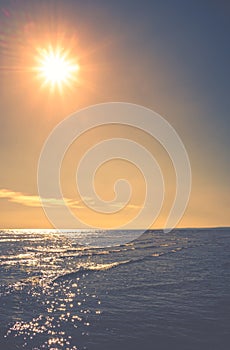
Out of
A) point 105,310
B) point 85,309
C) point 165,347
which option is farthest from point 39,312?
point 165,347

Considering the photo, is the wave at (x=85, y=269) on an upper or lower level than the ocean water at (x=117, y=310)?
upper

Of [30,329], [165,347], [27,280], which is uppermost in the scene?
[27,280]

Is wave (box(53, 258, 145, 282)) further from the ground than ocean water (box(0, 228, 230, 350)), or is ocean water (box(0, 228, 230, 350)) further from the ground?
wave (box(53, 258, 145, 282))

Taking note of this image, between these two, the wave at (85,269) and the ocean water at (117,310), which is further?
the wave at (85,269)

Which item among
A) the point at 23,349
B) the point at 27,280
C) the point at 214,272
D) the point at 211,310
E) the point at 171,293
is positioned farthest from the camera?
the point at 214,272

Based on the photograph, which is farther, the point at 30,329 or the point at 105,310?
the point at 105,310

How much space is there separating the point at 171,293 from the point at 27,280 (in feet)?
52.4

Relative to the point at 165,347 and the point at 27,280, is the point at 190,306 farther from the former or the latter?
the point at 27,280

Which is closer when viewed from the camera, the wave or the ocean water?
the ocean water

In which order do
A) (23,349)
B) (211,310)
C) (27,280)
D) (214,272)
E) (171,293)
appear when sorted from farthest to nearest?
(214,272), (27,280), (171,293), (211,310), (23,349)

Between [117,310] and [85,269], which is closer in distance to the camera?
[117,310]

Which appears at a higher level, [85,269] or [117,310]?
[85,269]

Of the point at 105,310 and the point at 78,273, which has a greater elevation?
the point at 78,273

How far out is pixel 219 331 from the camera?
54.6 feet
